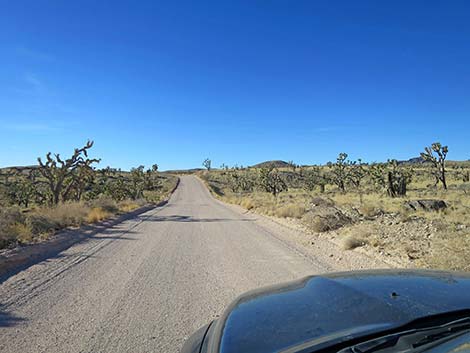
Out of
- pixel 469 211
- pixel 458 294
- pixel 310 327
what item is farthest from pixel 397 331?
pixel 469 211

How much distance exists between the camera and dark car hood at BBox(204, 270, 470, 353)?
6.19 feet

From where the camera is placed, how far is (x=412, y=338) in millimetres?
1812

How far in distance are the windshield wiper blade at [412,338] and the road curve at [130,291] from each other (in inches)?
113

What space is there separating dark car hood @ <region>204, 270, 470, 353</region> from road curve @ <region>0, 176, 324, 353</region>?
6.92ft

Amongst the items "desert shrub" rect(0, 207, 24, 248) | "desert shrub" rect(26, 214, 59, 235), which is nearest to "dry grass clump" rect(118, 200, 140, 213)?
"desert shrub" rect(26, 214, 59, 235)

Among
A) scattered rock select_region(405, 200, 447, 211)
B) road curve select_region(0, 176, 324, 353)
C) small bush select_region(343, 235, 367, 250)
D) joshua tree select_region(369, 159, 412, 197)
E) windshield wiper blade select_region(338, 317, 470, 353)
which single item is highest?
joshua tree select_region(369, 159, 412, 197)

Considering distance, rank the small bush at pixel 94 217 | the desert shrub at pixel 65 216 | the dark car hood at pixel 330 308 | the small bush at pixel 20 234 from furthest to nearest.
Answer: the small bush at pixel 94 217, the desert shrub at pixel 65 216, the small bush at pixel 20 234, the dark car hood at pixel 330 308

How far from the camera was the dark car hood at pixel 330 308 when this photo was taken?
189cm

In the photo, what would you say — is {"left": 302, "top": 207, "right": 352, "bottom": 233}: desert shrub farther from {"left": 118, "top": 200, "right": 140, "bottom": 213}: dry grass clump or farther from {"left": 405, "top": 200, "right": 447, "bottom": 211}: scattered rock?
{"left": 118, "top": 200, "right": 140, "bottom": 213}: dry grass clump

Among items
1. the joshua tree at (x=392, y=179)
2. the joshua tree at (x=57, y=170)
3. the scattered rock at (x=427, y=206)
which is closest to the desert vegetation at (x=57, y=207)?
the joshua tree at (x=57, y=170)

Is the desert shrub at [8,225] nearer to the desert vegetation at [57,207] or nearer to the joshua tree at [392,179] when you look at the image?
the desert vegetation at [57,207]

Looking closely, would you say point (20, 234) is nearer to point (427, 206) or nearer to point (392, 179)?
point (427, 206)

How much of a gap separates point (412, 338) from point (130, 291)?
5351 mm

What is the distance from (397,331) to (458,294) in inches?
30.8
